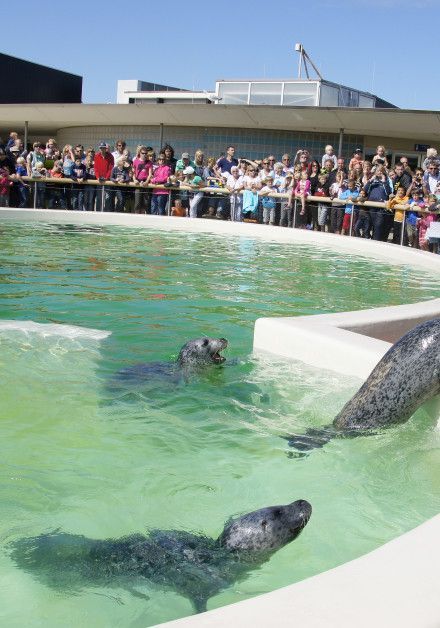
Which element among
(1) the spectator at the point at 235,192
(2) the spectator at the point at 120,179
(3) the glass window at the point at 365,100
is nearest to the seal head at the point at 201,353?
(1) the spectator at the point at 235,192

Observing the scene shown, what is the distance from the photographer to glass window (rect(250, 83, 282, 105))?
26.6 meters

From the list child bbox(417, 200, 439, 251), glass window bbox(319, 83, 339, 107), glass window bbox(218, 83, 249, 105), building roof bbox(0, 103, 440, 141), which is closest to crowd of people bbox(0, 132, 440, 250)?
child bbox(417, 200, 439, 251)

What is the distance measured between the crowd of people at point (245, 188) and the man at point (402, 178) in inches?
0.9

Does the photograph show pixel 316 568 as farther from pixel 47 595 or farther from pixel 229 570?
pixel 47 595

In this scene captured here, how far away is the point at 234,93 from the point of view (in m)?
27.7

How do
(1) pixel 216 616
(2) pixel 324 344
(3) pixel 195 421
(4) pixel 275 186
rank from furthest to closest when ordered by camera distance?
(4) pixel 275 186 → (2) pixel 324 344 → (3) pixel 195 421 → (1) pixel 216 616

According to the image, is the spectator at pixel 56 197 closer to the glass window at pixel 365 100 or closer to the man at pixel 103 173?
the man at pixel 103 173

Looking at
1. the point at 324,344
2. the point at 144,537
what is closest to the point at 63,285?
the point at 324,344

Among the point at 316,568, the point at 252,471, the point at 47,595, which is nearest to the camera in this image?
the point at 47,595

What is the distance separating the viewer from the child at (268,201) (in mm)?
19281

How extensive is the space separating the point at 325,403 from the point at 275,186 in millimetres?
14348

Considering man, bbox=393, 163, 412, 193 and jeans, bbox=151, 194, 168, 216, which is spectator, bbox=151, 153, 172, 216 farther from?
man, bbox=393, 163, 412, 193

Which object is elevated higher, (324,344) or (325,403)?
(324,344)

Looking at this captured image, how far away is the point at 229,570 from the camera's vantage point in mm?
3432
